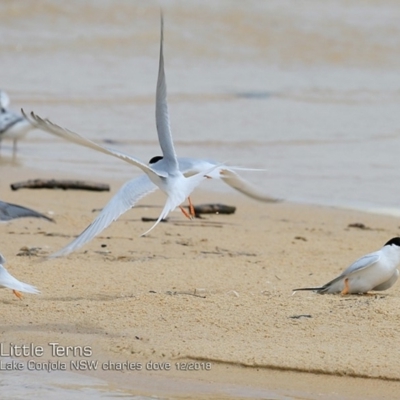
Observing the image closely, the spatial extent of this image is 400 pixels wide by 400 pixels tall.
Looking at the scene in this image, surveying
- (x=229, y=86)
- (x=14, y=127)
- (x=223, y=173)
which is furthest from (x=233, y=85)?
(x=223, y=173)

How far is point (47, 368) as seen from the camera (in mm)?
4570

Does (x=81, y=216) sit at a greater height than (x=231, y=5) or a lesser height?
lesser

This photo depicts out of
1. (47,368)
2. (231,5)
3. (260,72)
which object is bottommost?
(47,368)

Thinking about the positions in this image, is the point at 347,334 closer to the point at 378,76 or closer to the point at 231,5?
the point at 378,76

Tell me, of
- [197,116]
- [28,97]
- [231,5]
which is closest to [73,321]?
[197,116]

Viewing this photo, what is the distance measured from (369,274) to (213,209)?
8.89ft

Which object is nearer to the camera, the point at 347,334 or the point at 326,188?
the point at 347,334

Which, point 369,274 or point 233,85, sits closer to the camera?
point 369,274

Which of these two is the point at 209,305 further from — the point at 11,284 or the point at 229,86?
the point at 229,86

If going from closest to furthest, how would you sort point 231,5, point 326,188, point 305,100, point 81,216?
point 81,216, point 326,188, point 305,100, point 231,5

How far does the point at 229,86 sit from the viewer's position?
17359 mm

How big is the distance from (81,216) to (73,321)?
281 cm

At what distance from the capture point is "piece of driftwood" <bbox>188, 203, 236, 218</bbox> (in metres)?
8.09

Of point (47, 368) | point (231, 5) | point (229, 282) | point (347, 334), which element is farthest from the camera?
point (231, 5)
